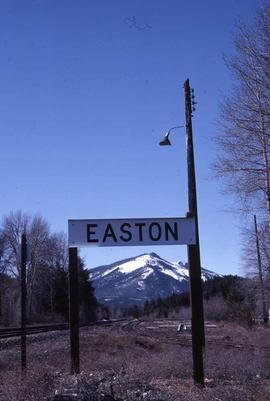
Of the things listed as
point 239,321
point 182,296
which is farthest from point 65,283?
point 182,296

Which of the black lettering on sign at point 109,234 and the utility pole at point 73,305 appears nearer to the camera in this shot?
the black lettering on sign at point 109,234

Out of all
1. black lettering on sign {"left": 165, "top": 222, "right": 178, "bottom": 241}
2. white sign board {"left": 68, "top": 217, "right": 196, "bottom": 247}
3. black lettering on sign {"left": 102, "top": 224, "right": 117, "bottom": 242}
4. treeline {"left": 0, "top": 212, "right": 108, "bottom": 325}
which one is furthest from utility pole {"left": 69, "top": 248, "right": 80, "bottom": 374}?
treeline {"left": 0, "top": 212, "right": 108, "bottom": 325}

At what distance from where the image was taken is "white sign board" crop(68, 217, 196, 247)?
394 inches

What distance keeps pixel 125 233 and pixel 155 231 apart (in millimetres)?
489

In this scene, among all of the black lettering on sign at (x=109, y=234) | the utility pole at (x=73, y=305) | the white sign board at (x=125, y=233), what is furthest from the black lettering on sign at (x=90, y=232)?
the utility pole at (x=73, y=305)

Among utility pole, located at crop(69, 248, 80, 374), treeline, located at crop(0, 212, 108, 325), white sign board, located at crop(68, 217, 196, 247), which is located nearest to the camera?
white sign board, located at crop(68, 217, 196, 247)

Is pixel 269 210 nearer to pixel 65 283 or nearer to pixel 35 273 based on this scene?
pixel 35 273

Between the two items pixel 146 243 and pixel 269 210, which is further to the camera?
pixel 269 210

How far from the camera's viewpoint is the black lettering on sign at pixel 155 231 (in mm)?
10055

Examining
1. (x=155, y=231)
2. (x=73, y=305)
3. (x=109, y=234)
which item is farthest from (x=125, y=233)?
(x=73, y=305)

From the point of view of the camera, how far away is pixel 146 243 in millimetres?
10039

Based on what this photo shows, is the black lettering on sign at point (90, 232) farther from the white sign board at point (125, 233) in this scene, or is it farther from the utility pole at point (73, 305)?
the utility pole at point (73, 305)

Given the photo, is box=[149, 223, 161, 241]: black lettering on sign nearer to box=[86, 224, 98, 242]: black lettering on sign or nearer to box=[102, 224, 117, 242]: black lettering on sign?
box=[102, 224, 117, 242]: black lettering on sign

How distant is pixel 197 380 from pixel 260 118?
294 inches
